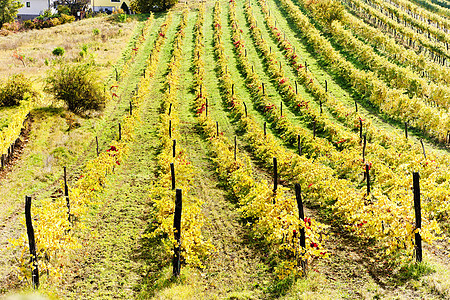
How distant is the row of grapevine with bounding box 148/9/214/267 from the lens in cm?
1248

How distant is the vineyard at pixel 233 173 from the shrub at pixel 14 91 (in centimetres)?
69

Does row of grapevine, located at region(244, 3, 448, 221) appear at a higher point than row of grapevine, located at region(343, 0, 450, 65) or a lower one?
lower

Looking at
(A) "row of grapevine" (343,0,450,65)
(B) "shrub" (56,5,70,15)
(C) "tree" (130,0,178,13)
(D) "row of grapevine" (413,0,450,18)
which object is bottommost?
(A) "row of grapevine" (343,0,450,65)

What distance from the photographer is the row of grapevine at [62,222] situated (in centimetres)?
1125

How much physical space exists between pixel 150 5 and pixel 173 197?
6338cm

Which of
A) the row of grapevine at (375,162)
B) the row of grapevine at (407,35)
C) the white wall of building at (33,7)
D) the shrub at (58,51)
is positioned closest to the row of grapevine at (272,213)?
the row of grapevine at (375,162)

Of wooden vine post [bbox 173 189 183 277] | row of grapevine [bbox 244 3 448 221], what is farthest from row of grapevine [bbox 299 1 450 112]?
wooden vine post [bbox 173 189 183 277]

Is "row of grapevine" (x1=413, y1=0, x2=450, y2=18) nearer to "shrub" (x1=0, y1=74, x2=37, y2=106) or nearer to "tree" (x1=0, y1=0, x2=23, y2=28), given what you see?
"shrub" (x1=0, y1=74, x2=37, y2=106)

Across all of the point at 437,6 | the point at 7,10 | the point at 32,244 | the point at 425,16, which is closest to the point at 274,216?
the point at 32,244

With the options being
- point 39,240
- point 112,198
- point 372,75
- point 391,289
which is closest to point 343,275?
point 391,289

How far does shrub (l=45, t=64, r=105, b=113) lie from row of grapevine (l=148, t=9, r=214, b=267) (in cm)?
562

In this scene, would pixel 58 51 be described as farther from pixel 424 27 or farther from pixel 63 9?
pixel 424 27

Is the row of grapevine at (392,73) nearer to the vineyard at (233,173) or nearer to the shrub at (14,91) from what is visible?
the vineyard at (233,173)

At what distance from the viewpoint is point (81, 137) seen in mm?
25562
